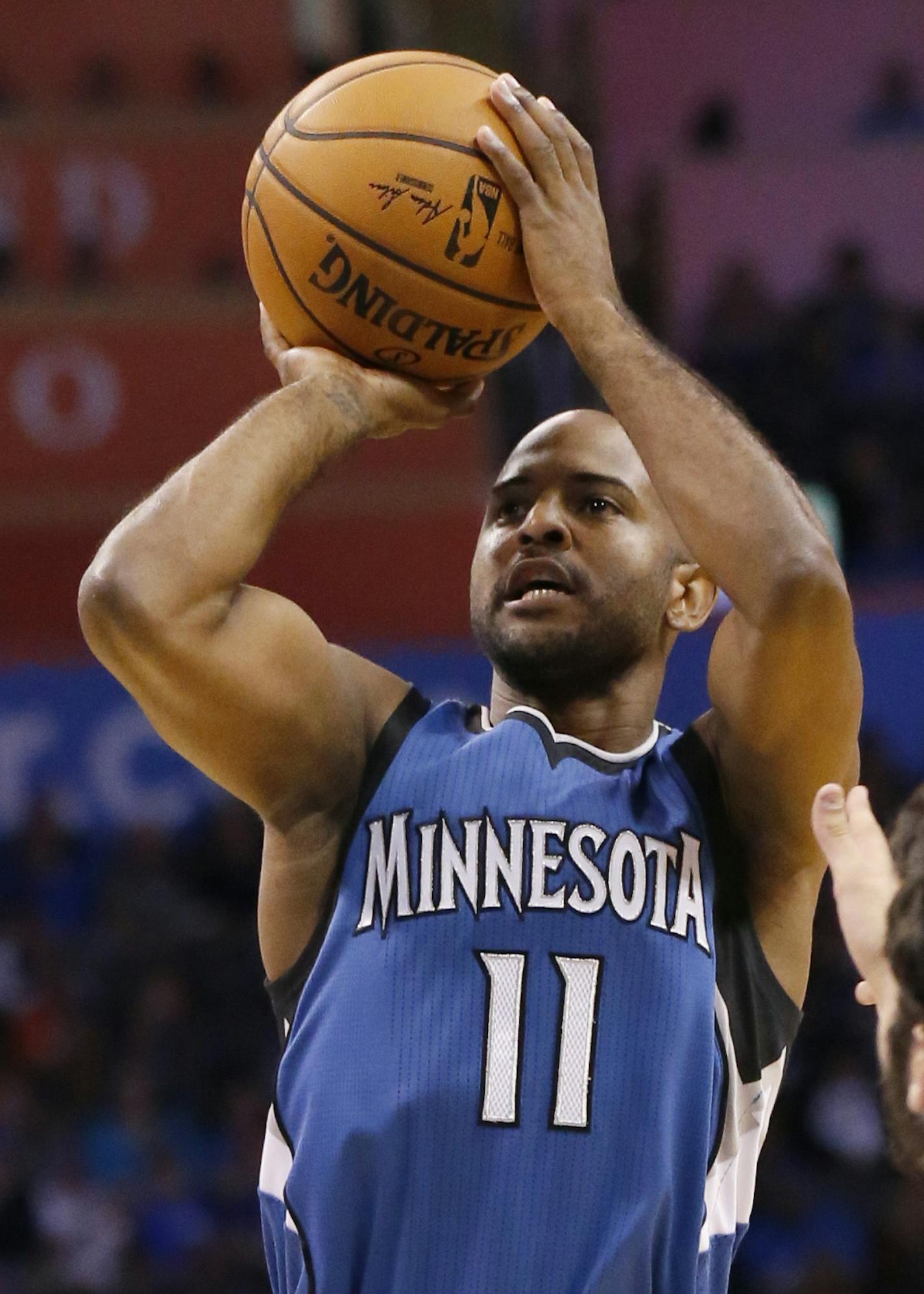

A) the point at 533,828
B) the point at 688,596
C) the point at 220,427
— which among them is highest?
the point at 220,427

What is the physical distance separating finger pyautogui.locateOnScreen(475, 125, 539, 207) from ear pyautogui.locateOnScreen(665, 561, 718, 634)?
0.71 m

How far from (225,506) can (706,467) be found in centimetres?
76

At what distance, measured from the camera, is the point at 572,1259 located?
2.71 m

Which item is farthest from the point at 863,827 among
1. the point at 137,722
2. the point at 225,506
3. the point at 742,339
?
the point at 742,339

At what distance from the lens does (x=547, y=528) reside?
10.3 ft

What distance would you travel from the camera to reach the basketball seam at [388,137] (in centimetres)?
303

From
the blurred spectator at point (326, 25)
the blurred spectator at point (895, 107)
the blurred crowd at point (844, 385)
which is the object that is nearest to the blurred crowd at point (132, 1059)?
the blurred crowd at point (844, 385)

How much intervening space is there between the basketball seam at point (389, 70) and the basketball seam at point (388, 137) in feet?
0.21

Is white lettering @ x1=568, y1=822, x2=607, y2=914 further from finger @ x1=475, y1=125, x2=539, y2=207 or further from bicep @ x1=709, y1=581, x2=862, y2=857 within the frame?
finger @ x1=475, y1=125, x2=539, y2=207

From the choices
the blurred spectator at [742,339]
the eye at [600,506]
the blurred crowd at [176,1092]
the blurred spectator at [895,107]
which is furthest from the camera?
the blurred spectator at [895,107]

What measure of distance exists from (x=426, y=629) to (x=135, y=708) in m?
2.04

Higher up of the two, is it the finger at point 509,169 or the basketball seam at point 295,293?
the finger at point 509,169

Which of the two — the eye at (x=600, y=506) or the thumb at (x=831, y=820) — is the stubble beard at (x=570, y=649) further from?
the thumb at (x=831, y=820)

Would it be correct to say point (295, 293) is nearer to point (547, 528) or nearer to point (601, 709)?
point (547, 528)
